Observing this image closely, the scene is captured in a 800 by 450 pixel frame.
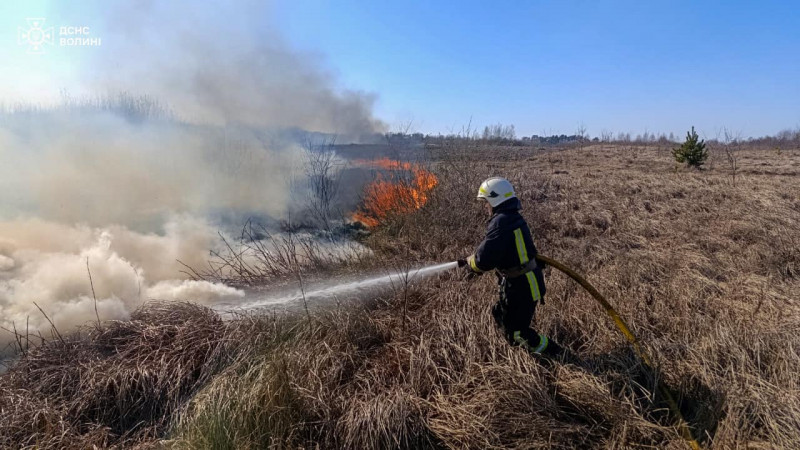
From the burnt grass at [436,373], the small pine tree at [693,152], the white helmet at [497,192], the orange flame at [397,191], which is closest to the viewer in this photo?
the burnt grass at [436,373]

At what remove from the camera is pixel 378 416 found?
10.8 feet

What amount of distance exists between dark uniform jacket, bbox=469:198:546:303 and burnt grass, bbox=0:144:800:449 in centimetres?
65

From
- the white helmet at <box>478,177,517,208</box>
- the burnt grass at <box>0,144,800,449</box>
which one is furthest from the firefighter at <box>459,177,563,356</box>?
the burnt grass at <box>0,144,800,449</box>

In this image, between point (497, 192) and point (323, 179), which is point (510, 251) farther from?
point (323, 179)

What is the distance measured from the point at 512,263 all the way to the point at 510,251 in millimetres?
140

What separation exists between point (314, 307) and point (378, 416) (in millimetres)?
2186

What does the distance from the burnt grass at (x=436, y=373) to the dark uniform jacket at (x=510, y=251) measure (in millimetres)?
652

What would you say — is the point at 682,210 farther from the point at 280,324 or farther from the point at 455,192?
the point at 280,324

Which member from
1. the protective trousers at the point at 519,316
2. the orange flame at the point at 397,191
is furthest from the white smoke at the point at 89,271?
the protective trousers at the point at 519,316

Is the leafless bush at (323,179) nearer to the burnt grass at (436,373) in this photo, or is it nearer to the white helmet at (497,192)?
the burnt grass at (436,373)

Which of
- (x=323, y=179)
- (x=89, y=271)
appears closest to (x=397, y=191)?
(x=323, y=179)

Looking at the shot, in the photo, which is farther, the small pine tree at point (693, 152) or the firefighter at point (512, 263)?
the small pine tree at point (693, 152)

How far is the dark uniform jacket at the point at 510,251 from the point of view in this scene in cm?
356

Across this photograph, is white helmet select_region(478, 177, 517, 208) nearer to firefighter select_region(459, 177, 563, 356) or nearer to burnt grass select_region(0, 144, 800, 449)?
firefighter select_region(459, 177, 563, 356)
